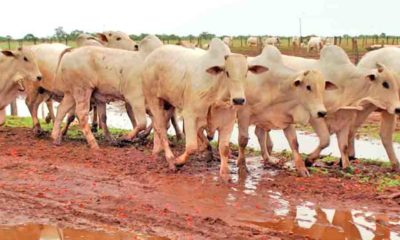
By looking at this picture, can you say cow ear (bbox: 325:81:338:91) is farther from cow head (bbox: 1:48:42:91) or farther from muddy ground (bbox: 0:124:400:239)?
cow head (bbox: 1:48:42:91)

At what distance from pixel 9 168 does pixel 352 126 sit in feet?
15.5

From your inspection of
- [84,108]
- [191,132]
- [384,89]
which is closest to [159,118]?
[191,132]

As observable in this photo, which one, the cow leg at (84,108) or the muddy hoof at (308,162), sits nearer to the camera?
the muddy hoof at (308,162)

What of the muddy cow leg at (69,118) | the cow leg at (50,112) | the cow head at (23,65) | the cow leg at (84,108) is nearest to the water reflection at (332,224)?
the cow leg at (84,108)

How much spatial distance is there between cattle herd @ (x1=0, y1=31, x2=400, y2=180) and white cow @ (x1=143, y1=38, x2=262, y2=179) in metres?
0.01

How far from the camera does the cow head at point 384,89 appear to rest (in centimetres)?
909

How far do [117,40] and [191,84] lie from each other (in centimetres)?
466

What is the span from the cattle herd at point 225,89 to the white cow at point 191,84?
0.04 feet

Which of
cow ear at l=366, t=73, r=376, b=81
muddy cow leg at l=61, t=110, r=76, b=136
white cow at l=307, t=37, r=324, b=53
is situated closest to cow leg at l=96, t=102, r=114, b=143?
muddy cow leg at l=61, t=110, r=76, b=136

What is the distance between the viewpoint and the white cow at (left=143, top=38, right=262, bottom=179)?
7.73m

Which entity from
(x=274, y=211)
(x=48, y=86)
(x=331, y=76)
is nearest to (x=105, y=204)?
(x=274, y=211)

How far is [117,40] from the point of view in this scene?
1249cm

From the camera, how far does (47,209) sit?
661 centimetres

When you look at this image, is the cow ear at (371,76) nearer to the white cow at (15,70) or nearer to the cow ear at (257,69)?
the cow ear at (257,69)
